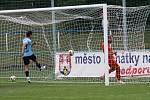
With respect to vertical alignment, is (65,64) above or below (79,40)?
below

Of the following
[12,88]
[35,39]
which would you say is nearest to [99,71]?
[12,88]

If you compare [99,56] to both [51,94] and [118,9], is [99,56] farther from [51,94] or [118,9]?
[51,94]

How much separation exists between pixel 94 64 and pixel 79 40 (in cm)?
315

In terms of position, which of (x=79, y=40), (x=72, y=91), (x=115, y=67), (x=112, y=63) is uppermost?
(x=79, y=40)

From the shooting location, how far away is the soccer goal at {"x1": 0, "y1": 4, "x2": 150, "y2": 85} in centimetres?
2278

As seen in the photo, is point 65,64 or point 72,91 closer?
point 72,91

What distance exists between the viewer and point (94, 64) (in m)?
23.2

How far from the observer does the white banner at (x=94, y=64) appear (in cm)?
2275

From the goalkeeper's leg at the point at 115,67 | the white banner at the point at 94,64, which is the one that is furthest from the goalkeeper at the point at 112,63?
the white banner at the point at 94,64

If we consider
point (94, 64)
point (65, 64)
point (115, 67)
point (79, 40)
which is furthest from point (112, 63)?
point (79, 40)

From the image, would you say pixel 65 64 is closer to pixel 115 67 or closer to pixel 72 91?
pixel 115 67

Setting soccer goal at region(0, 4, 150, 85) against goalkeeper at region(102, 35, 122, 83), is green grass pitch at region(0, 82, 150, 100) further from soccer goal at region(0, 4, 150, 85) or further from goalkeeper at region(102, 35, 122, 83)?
soccer goal at region(0, 4, 150, 85)

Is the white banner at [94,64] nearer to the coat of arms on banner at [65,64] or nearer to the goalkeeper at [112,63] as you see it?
the coat of arms on banner at [65,64]

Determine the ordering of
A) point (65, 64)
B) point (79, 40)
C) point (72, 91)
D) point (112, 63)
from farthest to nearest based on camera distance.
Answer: point (79, 40)
point (65, 64)
point (112, 63)
point (72, 91)
